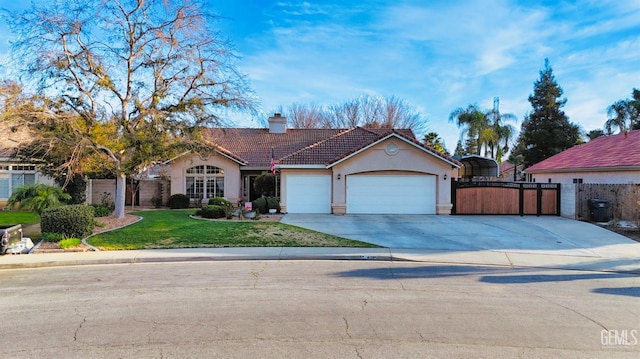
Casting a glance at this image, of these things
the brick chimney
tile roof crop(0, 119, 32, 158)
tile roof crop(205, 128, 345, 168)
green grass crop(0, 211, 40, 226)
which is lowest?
green grass crop(0, 211, 40, 226)

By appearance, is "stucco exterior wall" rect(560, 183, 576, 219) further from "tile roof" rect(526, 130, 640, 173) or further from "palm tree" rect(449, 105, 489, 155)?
"palm tree" rect(449, 105, 489, 155)

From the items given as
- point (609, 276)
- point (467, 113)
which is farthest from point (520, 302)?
point (467, 113)

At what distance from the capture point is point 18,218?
18562 millimetres

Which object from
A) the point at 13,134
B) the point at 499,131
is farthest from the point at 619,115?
the point at 13,134

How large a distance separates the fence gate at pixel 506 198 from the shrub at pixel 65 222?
53.7 ft

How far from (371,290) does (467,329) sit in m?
2.29

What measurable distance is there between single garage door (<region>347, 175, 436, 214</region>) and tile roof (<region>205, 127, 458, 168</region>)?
5.64 ft

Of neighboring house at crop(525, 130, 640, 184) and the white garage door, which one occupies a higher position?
neighboring house at crop(525, 130, 640, 184)

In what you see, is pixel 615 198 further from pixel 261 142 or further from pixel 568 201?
pixel 261 142

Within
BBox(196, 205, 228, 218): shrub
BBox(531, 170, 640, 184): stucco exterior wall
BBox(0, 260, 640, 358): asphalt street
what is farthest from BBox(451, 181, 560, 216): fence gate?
BBox(196, 205, 228, 218): shrub

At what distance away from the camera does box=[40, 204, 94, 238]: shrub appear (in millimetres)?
12602

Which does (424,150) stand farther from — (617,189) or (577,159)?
(577,159)

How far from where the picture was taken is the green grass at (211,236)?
12.2 meters

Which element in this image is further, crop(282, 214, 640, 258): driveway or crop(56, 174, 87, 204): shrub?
crop(56, 174, 87, 204): shrub
